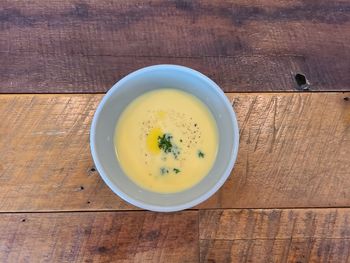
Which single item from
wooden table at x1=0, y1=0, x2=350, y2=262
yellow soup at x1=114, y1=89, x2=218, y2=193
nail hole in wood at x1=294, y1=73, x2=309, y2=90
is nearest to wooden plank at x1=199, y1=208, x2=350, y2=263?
wooden table at x1=0, y1=0, x2=350, y2=262

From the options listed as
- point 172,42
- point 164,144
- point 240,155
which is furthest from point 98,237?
point 172,42

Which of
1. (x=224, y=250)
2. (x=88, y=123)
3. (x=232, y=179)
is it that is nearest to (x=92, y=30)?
(x=88, y=123)

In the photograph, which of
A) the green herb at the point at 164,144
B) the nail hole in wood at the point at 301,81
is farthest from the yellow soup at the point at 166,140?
the nail hole in wood at the point at 301,81

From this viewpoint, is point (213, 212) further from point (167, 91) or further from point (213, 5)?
point (213, 5)

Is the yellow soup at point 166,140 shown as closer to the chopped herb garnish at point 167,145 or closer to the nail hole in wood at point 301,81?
the chopped herb garnish at point 167,145

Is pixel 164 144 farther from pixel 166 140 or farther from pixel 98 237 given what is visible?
pixel 98 237

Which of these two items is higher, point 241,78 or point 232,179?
point 241,78
